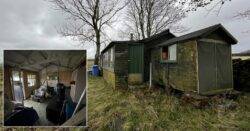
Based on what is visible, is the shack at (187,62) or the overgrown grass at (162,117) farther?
the shack at (187,62)

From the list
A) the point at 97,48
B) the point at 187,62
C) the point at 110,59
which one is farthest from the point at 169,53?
the point at 97,48

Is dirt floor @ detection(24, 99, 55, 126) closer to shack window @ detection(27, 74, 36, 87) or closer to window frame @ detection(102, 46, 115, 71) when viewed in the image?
shack window @ detection(27, 74, 36, 87)

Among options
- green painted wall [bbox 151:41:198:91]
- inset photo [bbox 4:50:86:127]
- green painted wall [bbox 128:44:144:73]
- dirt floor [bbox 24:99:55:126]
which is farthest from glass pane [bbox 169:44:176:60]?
dirt floor [bbox 24:99:55:126]

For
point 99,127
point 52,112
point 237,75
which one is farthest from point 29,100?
point 237,75

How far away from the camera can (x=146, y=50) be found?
559 inches

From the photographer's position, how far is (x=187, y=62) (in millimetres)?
9555

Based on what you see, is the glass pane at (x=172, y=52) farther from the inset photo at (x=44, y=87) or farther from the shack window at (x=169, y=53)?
the inset photo at (x=44, y=87)

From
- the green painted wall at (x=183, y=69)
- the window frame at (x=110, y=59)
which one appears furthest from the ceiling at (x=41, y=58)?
the window frame at (x=110, y=59)

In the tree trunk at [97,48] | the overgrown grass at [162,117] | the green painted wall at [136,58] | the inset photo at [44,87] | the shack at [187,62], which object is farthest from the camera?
the tree trunk at [97,48]

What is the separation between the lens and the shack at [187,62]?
9086mm

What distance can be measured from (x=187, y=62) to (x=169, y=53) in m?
1.98

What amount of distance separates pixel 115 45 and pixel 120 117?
6.62 meters

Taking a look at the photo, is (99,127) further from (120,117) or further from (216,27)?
(216,27)

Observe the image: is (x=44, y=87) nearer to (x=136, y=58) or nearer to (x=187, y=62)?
(x=187, y=62)
